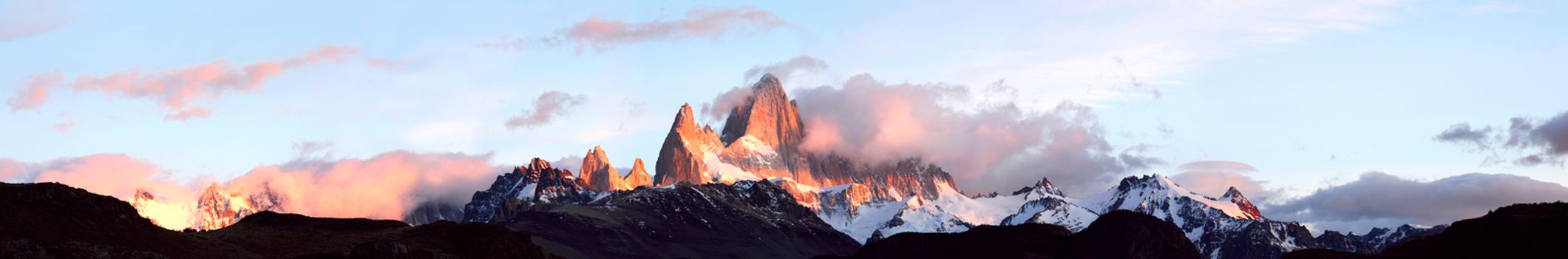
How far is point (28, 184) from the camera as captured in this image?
15788 cm

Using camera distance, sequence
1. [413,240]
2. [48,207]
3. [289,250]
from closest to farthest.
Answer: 1. [48,207]
2. [289,250]
3. [413,240]

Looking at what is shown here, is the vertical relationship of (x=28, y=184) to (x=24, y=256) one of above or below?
above

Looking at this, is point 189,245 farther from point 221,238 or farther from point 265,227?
point 265,227

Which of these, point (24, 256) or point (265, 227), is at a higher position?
point (265, 227)

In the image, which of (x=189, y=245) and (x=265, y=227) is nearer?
(x=189, y=245)

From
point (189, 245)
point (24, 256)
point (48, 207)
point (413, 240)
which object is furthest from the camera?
point (413, 240)

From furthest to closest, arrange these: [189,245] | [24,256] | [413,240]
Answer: [413,240] → [189,245] → [24,256]

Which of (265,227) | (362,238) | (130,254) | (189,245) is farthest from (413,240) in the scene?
(130,254)

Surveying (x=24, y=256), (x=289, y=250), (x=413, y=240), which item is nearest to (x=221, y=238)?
(x=289, y=250)

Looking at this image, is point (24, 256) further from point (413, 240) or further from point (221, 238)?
point (413, 240)

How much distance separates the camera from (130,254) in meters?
154

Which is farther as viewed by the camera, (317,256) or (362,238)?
(362,238)

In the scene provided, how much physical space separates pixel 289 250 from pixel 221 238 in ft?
27.4

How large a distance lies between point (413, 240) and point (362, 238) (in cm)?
611
